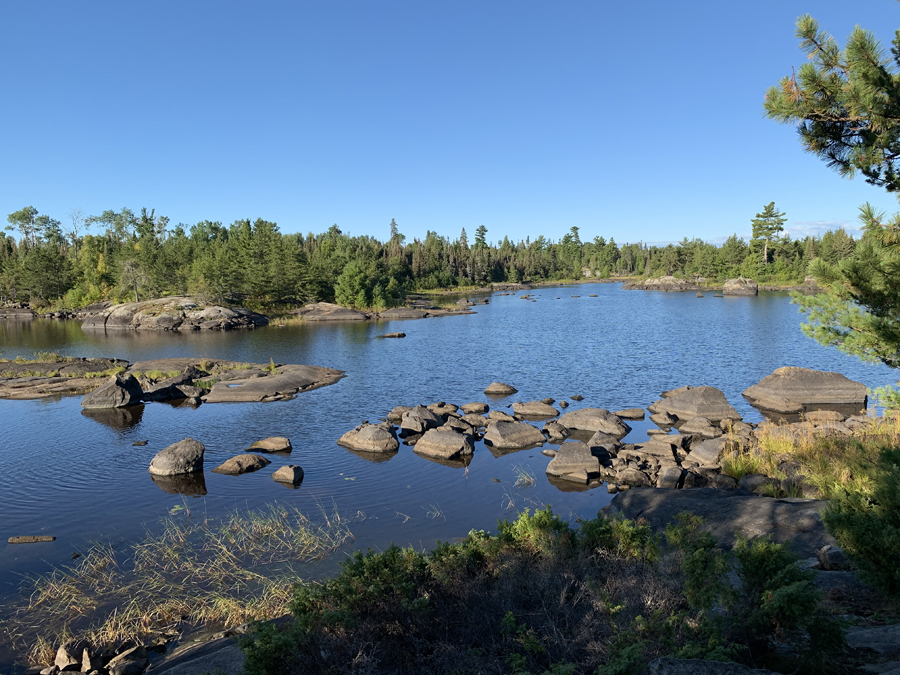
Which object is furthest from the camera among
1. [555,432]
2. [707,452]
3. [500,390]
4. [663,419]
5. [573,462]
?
[500,390]

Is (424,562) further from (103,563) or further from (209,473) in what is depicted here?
(209,473)

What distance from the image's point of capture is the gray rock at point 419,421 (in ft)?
90.3

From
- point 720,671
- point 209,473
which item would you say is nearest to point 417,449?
point 209,473

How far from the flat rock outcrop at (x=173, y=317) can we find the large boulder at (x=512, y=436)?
6258 centimetres

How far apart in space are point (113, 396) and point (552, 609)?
112 ft

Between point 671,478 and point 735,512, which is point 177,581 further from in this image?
point 671,478

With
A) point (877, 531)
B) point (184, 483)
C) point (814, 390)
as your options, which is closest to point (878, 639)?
point (877, 531)

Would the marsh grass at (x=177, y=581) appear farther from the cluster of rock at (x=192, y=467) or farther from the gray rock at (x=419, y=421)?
the gray rock at (x=419, y=421)

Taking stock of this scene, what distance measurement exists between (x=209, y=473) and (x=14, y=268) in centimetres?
11756

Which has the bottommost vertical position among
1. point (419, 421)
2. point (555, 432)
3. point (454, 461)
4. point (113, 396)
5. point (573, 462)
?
point (454, 461)

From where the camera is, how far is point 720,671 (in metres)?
5.69

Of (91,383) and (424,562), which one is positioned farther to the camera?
(91,383)

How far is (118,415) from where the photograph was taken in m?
32.7

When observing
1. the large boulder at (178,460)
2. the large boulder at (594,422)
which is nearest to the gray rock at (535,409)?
the large boulder at (594,422)
